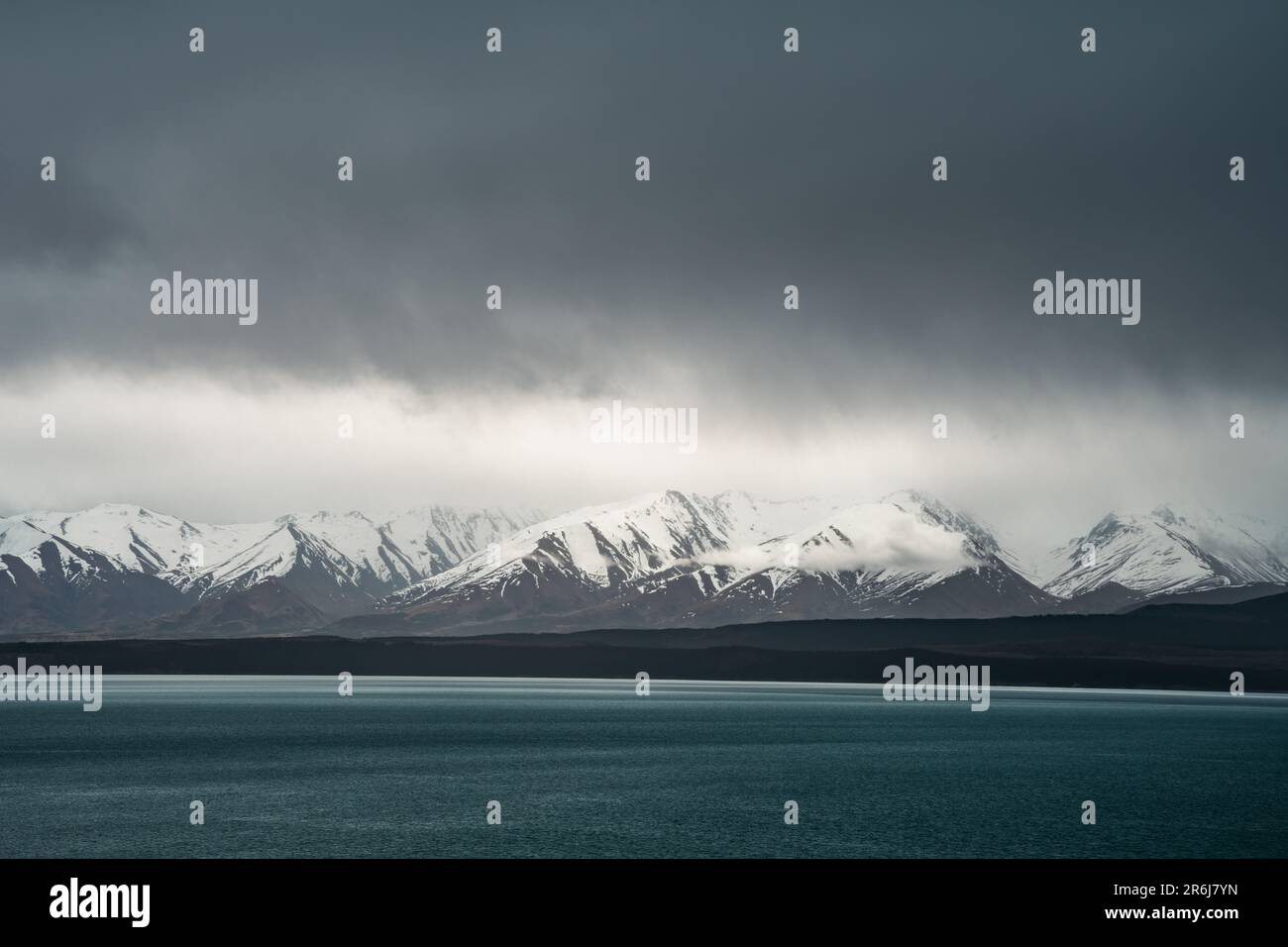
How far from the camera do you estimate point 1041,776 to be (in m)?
140

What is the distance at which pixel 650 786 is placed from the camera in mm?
122750

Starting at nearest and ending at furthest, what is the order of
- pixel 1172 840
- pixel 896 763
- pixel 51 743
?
pixel 1172 840
pixel 896 763
pixel 51 743

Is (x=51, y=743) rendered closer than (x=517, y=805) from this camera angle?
No
